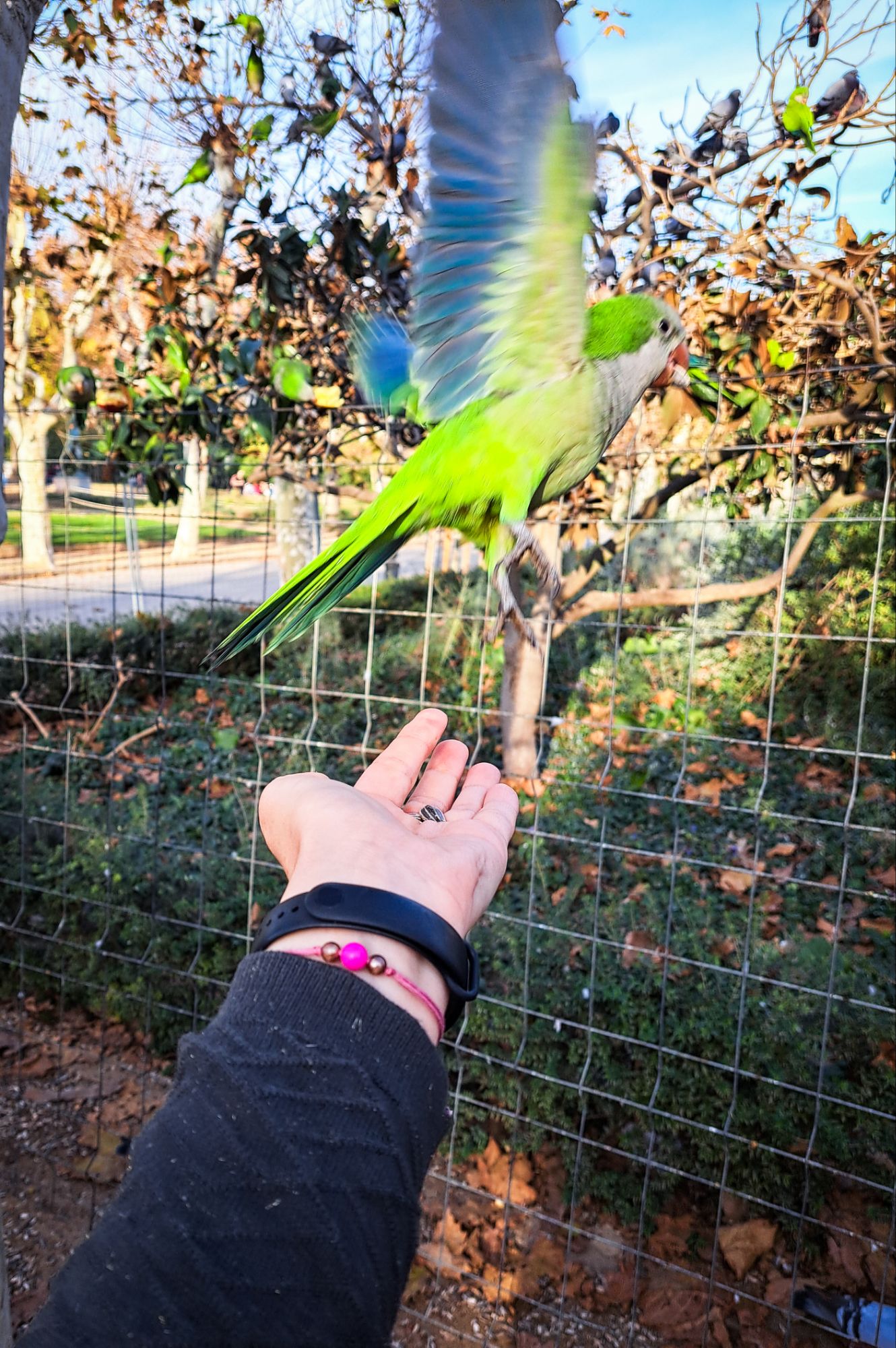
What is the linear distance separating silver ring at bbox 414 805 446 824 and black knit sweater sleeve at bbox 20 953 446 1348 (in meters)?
0.60

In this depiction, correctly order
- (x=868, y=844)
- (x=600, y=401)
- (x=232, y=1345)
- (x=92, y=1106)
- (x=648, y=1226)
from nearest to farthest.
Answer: (x=232, y=1345) → (x=600, y=401) → (x=648, y=1226) → (x=92, y=1106) → (x=868, y=844)

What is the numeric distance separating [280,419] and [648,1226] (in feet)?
10.8

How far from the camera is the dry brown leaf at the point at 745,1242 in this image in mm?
2434

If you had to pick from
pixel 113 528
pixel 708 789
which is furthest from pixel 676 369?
pixel 708 789

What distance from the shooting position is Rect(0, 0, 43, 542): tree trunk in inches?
54.2

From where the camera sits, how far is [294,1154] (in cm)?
73

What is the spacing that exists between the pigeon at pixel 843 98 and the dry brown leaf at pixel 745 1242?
138 inches

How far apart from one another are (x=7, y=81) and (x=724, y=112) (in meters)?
2.27

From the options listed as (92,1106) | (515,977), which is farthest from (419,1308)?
(92,1106)

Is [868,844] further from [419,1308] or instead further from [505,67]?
[505,67]

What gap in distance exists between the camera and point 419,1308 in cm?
254

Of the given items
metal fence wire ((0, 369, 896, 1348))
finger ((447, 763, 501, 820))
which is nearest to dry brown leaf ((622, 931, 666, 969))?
metal fence wire ((0, 369, 896, 1348))

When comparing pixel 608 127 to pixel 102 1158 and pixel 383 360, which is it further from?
pixel 102 1158

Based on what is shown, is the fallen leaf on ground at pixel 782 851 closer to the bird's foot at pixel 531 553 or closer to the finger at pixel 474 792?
the bird's foot at pixel 531 553
